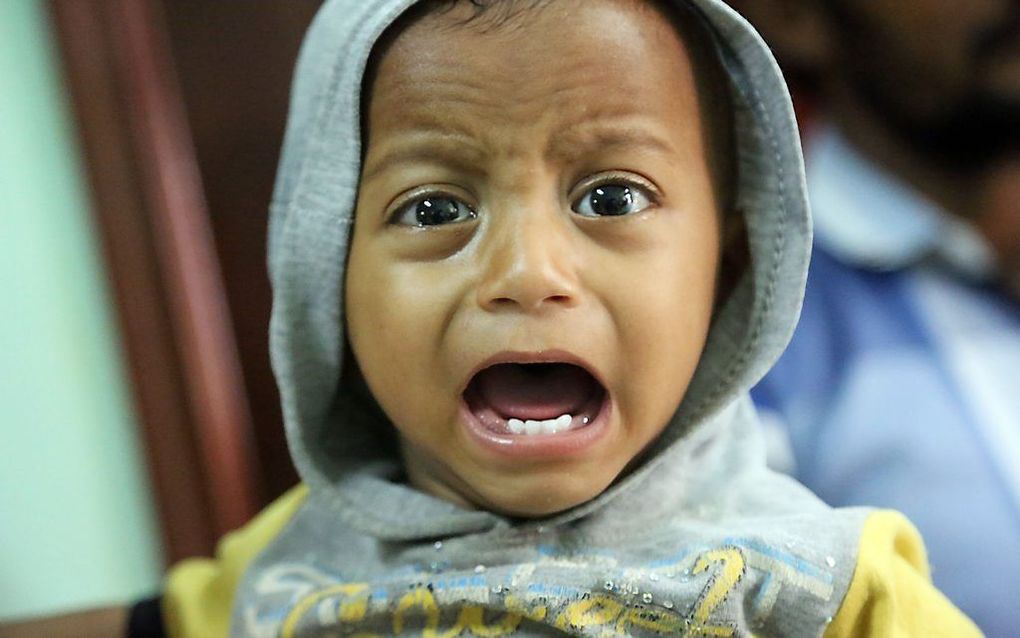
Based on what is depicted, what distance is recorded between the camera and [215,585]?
726 mm

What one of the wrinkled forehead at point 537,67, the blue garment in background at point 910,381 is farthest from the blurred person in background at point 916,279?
the wrinkled forehead at point 537,67

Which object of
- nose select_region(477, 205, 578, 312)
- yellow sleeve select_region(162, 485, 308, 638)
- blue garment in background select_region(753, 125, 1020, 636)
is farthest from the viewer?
blue garment in background select_region(753, 125, 1020, 636)

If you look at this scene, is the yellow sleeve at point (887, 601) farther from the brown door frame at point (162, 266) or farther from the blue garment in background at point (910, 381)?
the brown door frame at point (162, 266)

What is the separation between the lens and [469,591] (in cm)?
54

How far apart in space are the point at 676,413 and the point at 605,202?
14 cm

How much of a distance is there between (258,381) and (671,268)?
0.63m

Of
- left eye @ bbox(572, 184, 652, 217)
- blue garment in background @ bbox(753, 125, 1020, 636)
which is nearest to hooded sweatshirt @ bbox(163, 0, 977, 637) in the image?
left eye @ bbox(572, 184, 652, 217)

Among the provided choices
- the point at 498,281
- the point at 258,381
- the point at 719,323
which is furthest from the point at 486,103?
the point at 258,381

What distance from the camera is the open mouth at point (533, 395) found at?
53 cm

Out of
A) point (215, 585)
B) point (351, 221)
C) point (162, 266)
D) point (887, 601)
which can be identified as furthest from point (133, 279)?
point (887, 601)

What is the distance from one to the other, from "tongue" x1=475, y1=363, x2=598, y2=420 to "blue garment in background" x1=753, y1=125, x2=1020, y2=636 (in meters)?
0.47

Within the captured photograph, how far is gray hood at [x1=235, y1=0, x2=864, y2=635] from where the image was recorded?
549 millimetres

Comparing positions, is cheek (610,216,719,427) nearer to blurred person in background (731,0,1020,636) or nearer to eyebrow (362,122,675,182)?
eyebrow (362,122,675,182)

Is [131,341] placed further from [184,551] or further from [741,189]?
[741,189]
